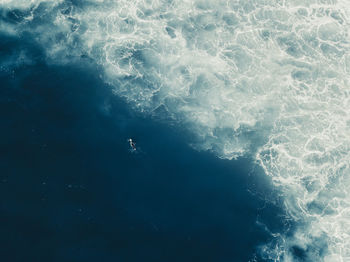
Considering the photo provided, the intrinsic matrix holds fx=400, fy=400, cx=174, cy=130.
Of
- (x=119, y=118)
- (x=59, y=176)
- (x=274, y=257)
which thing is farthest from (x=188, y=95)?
(x=274, y=257)

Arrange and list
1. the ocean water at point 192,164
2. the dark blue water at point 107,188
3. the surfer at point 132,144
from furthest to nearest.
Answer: the surfer at point 132,144 → the ocean water at point 192,164 → the dark blue water at point 107,188

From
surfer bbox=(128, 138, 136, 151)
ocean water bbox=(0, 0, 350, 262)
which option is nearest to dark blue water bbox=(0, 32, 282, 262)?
ocean water bbox=(0, 0, 350, 262)

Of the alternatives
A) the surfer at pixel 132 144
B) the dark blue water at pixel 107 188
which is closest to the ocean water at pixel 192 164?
the dark blue water at pixel 107 188

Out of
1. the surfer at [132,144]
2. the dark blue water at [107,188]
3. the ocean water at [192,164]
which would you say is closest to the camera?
the dark blue water at [107,188]

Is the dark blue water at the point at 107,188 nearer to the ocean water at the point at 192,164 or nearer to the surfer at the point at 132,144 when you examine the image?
the ocean water at the point at 192,164

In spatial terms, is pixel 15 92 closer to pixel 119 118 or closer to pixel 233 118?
pixel 119 118

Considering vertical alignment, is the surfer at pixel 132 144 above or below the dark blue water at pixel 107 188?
above

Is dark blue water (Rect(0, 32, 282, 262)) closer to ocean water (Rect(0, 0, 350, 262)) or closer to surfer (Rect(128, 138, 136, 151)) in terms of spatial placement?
ocean water (Rect(0, 0, 350, 262))

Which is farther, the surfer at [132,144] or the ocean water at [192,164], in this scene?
the surfer at [132,144]

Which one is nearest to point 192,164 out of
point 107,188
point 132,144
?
point 132,144

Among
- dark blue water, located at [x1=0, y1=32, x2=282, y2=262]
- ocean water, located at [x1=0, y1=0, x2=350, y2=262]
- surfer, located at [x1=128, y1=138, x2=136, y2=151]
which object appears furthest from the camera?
surfer, located at [x1=128, y1=138, x2=136, y2=151]
